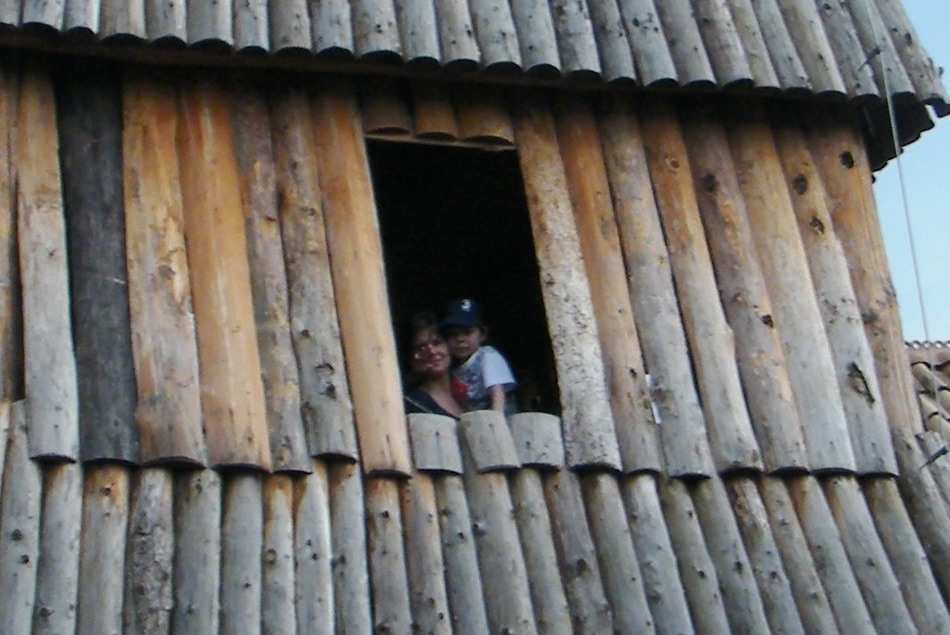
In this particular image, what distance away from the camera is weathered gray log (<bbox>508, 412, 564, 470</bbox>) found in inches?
293

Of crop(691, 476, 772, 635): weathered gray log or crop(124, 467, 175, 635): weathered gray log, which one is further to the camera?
crop(691, 476, 772, 635): weathered gray log

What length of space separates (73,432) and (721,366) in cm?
282

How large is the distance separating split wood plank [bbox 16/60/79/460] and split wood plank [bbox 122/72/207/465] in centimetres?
27

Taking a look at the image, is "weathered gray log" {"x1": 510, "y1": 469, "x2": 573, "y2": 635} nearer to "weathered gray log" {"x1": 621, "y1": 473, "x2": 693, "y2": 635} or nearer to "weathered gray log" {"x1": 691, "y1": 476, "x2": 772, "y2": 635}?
"weathered gray log" {"x1": 621, "y1": 473, "x2": 693, "y2": 635}

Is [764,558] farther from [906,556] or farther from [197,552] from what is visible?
[197,552]

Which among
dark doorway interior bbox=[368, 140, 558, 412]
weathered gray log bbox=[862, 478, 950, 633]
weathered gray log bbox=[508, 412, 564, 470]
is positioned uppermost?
dark doorway interior bbox=[368, 140, 558, 412]

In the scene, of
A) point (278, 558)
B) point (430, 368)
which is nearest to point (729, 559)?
point (278, 558)

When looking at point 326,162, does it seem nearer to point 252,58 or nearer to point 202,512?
point 252,58

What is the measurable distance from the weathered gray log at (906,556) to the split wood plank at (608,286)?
1004 millimetres

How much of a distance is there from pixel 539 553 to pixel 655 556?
48 cm

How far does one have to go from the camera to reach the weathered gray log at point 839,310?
798cm

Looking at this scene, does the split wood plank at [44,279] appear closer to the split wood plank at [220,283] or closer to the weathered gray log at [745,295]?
the split wood plank at [220,283]

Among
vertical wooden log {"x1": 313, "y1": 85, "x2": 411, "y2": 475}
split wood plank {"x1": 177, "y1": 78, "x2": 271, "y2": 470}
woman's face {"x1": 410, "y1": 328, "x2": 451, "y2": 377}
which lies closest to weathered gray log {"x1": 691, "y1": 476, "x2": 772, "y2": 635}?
vertical wooden log {"x1": 313, "y1": 85, "x2": 411, "y2": 475}

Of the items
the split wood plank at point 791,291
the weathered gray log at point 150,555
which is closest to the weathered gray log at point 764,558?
the split wood plank at point 791,291
